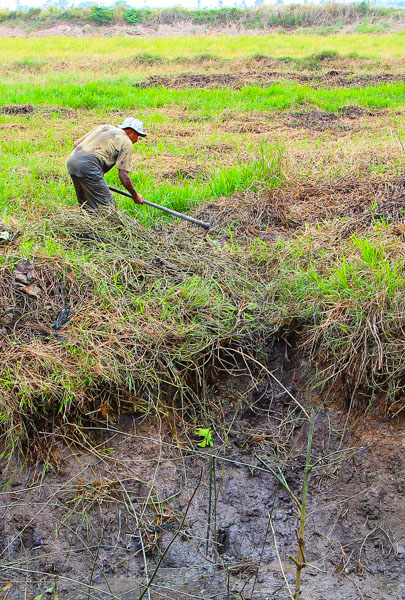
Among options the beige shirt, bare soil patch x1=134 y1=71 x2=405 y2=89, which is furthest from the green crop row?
the beige shirt

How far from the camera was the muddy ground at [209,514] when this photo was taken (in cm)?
293

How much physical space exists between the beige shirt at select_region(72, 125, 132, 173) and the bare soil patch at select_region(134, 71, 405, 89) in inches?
263

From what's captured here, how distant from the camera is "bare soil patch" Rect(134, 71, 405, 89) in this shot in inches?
438

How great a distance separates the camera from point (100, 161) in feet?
16.8

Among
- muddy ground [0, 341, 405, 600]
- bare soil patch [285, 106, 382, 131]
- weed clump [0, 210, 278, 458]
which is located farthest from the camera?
bare soil patch [285, 106, 382, 131]

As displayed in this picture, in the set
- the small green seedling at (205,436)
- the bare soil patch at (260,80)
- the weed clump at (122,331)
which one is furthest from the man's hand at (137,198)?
the bare soil patch at (260,80)

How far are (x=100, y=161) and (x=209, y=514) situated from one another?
3378 millimetres

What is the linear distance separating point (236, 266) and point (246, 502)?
190cm

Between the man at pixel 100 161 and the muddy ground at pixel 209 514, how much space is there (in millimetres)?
2394

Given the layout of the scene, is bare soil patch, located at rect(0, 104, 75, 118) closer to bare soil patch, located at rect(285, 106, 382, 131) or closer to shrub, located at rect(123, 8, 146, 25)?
bare soil patch, located at rect(285, 106, 382, 131)

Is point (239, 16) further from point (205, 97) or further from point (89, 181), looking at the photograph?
point (89, 181)

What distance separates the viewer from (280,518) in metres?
3.27

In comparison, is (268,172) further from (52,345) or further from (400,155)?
(52,345)

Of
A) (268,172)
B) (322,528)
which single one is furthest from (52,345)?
(268,172)
